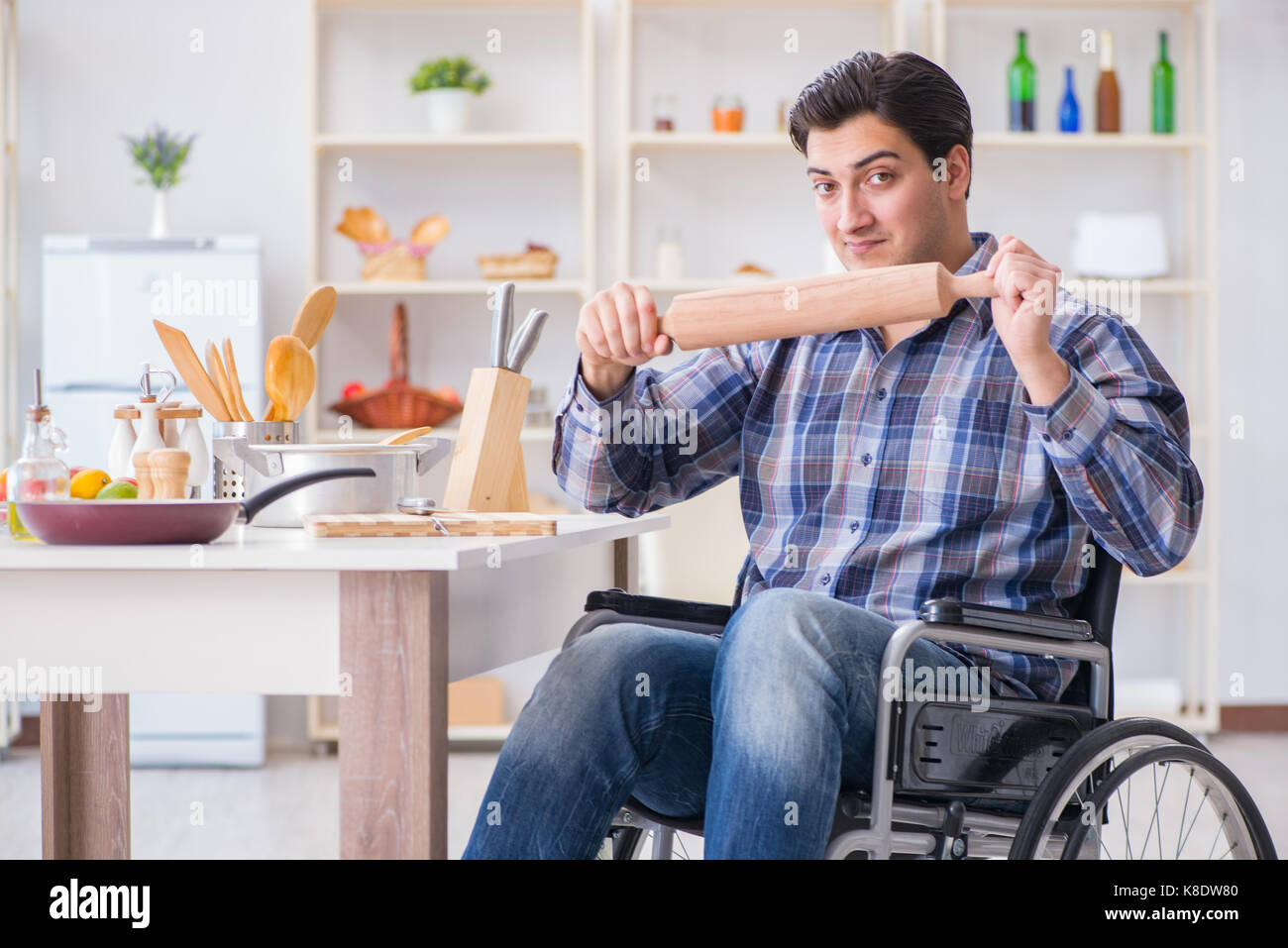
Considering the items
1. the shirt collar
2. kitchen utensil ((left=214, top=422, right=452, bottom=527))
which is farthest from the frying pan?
the shirt collar

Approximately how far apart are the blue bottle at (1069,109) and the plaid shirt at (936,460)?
2.66 meters

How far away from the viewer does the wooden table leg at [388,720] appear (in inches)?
40.6

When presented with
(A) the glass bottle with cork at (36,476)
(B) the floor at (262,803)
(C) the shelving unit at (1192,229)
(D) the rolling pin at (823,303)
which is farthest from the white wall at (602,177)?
(D) the rolling pin at (823,303)

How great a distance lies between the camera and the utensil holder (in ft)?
4.95

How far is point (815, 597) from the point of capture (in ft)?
4.12

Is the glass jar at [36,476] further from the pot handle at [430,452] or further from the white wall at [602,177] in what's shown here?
the white wall at [602,177]

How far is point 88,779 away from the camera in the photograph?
183 centimetres

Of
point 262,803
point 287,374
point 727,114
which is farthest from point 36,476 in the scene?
point 727,114

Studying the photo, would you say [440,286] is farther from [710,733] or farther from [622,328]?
[710,733]

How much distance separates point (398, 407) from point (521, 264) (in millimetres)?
577

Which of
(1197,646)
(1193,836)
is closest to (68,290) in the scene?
(1193,836)

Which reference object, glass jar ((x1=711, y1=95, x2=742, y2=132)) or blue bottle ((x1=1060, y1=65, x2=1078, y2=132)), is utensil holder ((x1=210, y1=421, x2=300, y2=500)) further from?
blue bottle ((x1=1060, y1=65, x2=1078, y2=132))
